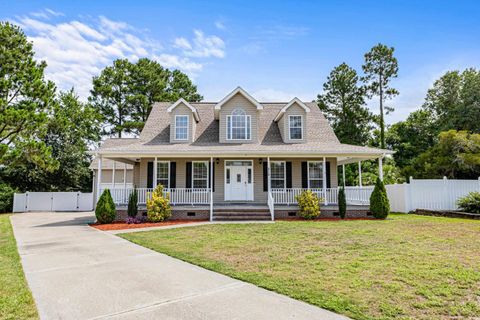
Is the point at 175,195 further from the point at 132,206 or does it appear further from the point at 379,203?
the point at 379,203

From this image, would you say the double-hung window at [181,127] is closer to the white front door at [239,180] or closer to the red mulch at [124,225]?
the white front door at [239,180]

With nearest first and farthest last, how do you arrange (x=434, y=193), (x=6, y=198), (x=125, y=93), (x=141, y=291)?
1. (x=141, y=291)
2. (x=434, y=193)
3. (x=6, y=198)
4. (x=125, y=93)

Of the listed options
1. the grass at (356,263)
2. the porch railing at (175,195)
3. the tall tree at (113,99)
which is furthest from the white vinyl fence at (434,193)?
the tall tree at (113,99)

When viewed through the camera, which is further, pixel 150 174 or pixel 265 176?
pixel 265 176

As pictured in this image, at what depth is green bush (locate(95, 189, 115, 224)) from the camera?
Answer: 43.4 ft

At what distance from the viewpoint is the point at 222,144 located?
16.5m

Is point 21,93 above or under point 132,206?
above

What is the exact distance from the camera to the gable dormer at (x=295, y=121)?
1686cm

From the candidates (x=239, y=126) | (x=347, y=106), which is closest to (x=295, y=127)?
(x=239, y=126)

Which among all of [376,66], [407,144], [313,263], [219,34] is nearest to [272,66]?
[219,34]

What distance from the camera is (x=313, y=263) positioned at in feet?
→ 19.2

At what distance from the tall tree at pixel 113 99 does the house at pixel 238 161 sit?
55.7ft

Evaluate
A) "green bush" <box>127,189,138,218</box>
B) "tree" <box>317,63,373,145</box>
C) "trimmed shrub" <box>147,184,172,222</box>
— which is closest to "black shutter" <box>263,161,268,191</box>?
"trimmed shrub" <box>147,184,172,222</box>

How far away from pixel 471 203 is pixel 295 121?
9299 millimetres
